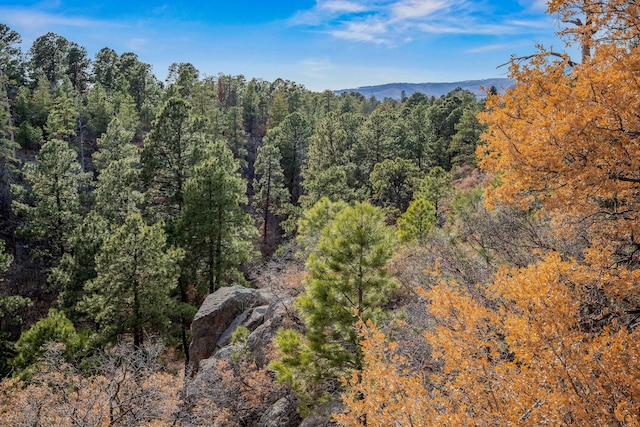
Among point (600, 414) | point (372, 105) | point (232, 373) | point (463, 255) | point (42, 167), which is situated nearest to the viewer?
point (600, 414)

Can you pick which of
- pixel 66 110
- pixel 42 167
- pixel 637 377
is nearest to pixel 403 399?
pixel 637 377

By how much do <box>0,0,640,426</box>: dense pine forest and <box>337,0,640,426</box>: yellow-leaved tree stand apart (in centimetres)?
3

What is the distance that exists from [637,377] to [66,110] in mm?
49844

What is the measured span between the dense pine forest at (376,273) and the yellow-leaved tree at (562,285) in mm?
26

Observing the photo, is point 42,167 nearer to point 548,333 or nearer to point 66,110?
point 66,110

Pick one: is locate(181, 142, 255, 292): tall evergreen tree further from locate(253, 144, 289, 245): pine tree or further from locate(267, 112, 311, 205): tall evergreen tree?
locate(267, 112, 311, 205): tall evergreen tree

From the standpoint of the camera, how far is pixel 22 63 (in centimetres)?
5553

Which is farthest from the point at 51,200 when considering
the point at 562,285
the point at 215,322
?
the point at 562,285

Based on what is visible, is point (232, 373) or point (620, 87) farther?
point (232, 373)

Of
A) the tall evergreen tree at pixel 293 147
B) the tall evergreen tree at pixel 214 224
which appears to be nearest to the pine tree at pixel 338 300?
the tall evergreen tree at pixel 214 224

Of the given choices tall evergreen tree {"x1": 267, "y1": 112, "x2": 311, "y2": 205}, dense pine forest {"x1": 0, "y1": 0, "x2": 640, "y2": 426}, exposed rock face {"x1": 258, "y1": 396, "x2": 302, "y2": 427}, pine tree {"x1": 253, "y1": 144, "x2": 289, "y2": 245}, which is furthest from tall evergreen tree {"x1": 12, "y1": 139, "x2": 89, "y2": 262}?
tall evergreen tree {"x1": 267, "y1": 112, "x2": 311, "y2": 205}

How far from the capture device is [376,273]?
1141 centimetres

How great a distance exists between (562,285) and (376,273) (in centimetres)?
709

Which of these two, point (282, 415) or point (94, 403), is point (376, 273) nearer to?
point (282, 415)
